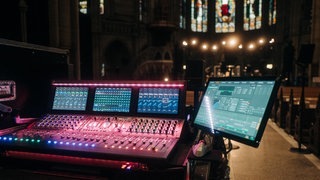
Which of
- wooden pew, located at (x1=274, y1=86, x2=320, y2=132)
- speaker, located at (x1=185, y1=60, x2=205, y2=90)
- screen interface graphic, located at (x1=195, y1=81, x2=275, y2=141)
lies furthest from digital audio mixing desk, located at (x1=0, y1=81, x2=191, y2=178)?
wooden pew, located at (x1=274, y1=86, x2=320, y2=132)

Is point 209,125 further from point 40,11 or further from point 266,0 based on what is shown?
point 266,0

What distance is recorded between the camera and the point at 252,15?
31078 mm

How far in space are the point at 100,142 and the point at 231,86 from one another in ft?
3.19

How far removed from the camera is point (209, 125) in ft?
6.45

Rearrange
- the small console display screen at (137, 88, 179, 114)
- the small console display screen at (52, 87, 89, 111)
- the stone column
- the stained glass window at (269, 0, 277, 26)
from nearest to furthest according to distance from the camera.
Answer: the small console display screen at (137, 88, 179, 114)
the small console display screen at (52, 87, 89, 111)
the stone column
the stained glass window at (269, 0, 277, 26)

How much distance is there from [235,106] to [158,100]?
716 millimetres

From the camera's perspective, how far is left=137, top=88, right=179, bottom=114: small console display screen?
2.31m

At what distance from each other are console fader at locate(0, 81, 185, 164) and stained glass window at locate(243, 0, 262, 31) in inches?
1201

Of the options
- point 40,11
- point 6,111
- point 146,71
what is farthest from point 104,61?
point 6,111

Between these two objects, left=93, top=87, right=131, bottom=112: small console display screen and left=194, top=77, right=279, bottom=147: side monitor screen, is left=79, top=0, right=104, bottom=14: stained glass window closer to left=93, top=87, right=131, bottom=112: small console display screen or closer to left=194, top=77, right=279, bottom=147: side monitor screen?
left=93, top=87, right=131, bottom=112: small console display screen

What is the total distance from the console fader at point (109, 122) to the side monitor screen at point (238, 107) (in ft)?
0.83

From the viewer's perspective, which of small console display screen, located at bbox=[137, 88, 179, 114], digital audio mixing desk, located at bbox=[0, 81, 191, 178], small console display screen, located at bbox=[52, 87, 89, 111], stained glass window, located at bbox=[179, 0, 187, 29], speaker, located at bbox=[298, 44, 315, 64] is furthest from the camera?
stained glass window, located at bbox=[179, 0, 187, 29]

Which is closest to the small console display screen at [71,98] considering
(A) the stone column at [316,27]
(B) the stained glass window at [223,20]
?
(A) the stone column at [316,27]

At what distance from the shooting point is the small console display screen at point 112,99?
244 cm
